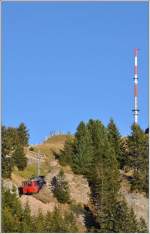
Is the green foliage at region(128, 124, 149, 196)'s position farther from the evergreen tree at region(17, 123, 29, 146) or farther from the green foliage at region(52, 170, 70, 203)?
the evergreen tree at region(17, 123, 29, 146)

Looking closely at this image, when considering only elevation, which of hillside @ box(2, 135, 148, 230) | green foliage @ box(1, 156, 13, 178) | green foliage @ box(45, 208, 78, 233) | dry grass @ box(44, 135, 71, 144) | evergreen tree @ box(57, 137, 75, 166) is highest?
dry grass @ box(44, 135, 71, 144)

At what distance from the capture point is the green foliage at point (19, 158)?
238ft

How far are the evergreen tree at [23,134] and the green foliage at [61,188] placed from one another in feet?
65.7

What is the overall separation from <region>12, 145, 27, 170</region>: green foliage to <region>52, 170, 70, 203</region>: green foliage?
714cm

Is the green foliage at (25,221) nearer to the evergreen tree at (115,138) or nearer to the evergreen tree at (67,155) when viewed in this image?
the evergreen tree at (67,155)

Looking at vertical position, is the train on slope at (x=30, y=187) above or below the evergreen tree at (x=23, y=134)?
below

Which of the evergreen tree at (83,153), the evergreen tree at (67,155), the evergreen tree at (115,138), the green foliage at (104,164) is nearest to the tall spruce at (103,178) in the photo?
the green foliage at (104,164)

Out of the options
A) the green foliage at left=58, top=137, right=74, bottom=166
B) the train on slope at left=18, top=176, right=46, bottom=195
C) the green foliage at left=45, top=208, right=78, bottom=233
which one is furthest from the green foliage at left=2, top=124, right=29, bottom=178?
the green foliage at left=45, top=208, right=78, bottom=233

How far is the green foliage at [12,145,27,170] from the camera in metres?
72.6

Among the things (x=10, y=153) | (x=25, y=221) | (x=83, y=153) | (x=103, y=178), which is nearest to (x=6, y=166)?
(x=10, y=153)

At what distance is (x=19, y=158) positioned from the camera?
7388 centimetres

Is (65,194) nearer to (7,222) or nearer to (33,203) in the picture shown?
(33,203)

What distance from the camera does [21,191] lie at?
65875mm

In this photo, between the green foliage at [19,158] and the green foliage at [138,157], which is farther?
the green foliage at [19,158]
